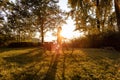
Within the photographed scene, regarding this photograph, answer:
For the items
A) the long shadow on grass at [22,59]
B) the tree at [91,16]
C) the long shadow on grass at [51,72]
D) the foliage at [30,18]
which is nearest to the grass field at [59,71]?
the long shadow on grass at [51,72]

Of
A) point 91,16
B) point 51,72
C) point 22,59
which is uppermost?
point 91,16

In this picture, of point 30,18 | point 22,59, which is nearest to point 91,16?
point 30,18

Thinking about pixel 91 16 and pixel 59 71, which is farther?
pixel 91 16

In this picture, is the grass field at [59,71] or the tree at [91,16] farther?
the tree at [91,16]

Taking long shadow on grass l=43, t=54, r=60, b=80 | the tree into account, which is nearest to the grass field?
long shadow on grass l=43, t=54, r=60, b=80

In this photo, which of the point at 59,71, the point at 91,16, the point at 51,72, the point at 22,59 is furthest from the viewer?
the point at 91,16

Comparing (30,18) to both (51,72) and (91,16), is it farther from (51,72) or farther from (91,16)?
(51,72)

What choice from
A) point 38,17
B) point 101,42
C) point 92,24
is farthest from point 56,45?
point 38,17

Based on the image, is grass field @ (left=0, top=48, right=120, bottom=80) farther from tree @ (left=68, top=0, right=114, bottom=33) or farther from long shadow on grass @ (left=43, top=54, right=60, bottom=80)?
tree @ (left=68, top=0, right=114, bottom=33)

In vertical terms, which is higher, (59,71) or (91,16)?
(91,16)

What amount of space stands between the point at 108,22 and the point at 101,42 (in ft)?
22.3

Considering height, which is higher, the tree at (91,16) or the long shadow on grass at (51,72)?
the tree at (91,16)

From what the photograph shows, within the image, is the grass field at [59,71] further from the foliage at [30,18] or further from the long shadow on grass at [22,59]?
the foliage at [30,18]

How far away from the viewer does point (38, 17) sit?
3875cm
